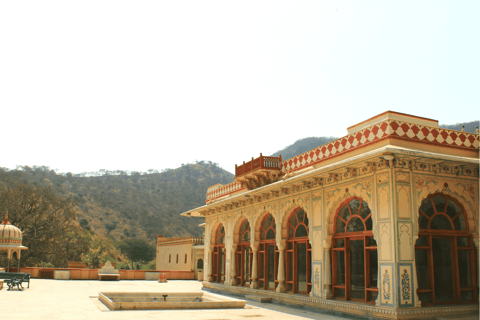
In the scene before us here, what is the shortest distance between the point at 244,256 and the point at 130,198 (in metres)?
77.5

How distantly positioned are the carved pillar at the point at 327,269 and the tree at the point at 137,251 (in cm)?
5397

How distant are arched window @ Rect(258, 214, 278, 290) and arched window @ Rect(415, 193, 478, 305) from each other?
6.82 m

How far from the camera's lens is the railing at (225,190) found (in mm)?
23031

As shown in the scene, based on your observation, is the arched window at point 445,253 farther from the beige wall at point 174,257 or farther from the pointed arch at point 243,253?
the beige wall at point 174,257

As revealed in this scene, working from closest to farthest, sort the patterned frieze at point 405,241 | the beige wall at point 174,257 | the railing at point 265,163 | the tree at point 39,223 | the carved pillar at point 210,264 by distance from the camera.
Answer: the patterned frieze at point 405,241, the railing at point 265,163, the carved pillar at point 210,264, the beige wall at point 174,257, the tree at point 39,223

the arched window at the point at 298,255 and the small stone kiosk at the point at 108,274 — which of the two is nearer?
the arched window at the point at 298,255

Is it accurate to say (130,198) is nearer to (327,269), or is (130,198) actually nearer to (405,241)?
(327,269)

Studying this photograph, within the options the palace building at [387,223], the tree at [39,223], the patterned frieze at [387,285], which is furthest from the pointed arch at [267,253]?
the tree at [39,223]

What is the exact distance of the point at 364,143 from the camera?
527 inches

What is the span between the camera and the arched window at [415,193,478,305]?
1212cm

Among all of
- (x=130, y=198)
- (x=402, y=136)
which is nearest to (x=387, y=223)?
(x=402, y=136)

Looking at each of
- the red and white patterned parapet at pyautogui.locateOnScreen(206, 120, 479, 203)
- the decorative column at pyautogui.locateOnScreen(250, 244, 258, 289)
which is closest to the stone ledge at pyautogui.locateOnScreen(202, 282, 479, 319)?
the decorative column at pyautogui.locateOnScreen(250, 244, 258, 289)

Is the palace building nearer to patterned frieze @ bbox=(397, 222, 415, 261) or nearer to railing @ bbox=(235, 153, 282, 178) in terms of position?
→ patterned frieze @ bbox=(397, 222, 415, 261)

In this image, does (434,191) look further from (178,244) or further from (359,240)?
(178,244)
